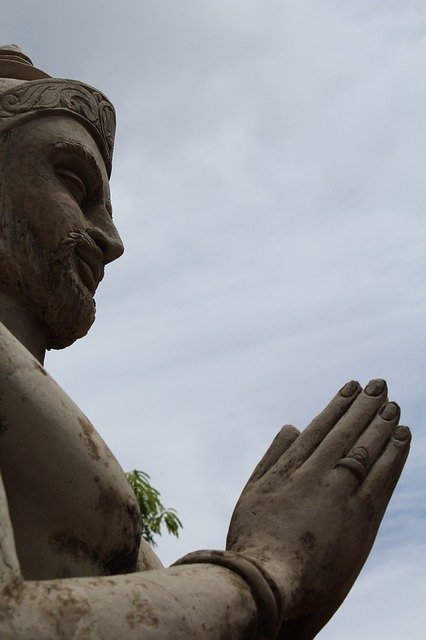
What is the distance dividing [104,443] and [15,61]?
277cm

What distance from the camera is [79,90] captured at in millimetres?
5137

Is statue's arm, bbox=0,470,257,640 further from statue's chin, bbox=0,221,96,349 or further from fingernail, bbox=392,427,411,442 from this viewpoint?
statue's chin, bbox=0,221,96,349

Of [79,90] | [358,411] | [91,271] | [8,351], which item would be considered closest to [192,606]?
[8,351]

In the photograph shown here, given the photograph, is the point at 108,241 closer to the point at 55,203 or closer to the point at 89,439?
the point at 55,203

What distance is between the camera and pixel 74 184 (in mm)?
4750

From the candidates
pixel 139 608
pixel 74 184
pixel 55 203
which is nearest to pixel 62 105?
pixel 74 184

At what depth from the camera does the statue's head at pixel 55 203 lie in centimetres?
451

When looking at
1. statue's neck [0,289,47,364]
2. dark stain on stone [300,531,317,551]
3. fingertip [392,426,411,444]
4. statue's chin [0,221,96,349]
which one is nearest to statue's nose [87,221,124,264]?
statue's chin [0,221,96,349]

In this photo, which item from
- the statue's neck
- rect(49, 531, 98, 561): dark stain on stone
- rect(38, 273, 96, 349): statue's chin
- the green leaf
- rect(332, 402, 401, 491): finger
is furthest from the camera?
the green leaf

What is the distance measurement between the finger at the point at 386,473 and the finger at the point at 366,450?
0.02 meters

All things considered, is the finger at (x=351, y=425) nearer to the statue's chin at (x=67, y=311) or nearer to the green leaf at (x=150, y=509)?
the statue's chin at (x=67, y=311)

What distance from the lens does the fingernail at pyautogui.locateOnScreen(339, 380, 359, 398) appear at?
4.35 meters

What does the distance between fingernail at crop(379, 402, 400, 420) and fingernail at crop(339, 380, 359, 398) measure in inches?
5.5

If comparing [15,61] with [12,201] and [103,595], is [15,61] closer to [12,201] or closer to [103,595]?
[12,201]
